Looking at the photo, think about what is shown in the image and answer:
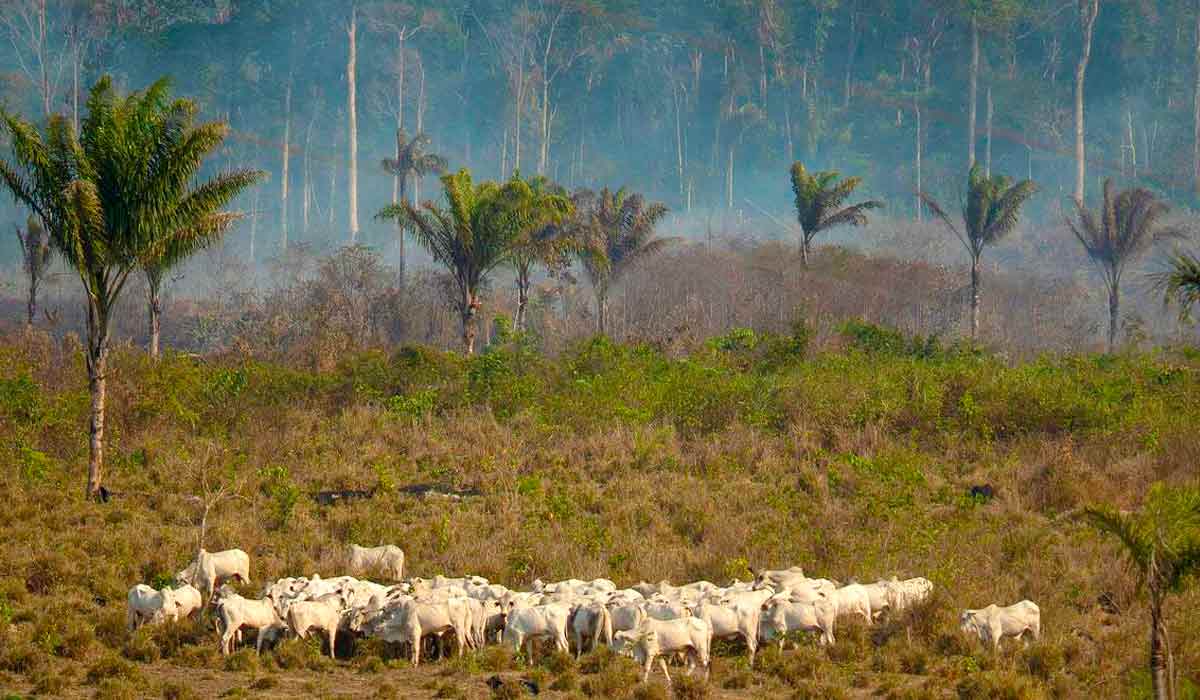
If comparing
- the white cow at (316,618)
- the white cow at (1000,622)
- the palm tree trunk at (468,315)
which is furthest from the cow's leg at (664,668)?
the palm tree trunk at (468,315)

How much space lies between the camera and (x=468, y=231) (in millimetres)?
30109

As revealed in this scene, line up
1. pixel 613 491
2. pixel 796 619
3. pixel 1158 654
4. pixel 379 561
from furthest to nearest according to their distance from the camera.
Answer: pixel 613 491 → pixel 379 561 → pixel 796 619 → pixel 1158 654

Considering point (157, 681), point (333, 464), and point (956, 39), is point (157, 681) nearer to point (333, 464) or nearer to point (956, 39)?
point (333, 464)

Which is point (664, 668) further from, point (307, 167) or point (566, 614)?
point (307, 167)

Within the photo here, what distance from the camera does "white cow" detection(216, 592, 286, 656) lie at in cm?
1225

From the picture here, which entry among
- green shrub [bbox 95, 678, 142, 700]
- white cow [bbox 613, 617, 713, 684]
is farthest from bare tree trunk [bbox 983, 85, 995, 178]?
green shrub [bbox 95, 678, 142, 700]

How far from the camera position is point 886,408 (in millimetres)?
23812

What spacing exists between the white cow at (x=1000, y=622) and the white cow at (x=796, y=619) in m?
1.43

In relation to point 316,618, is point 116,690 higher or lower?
lower

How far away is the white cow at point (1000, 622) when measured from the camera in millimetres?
12281

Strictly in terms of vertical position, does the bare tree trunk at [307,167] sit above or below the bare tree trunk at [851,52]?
below

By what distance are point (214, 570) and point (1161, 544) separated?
1070 centimetres

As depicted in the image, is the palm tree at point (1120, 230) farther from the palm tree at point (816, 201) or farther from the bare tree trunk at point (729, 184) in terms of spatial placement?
the bare tree trunk at point (729, 184)

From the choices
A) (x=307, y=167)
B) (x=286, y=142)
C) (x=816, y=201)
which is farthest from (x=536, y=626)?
(x=307, y=167)
